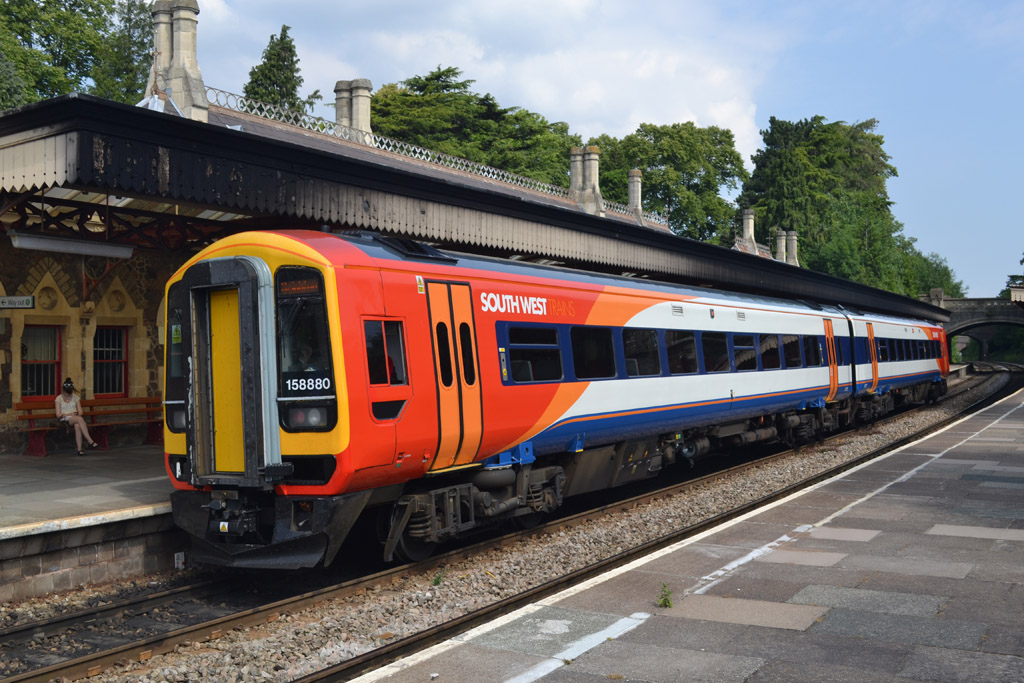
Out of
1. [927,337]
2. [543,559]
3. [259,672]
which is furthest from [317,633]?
[927,337]

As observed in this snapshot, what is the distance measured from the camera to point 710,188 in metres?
69.8

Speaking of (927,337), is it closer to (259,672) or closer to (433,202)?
(433,202)

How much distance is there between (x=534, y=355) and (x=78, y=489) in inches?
220

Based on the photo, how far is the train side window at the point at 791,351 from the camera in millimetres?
A: 18125

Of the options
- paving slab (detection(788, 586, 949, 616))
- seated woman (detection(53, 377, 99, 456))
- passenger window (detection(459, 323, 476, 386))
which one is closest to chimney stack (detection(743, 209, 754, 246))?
seated woman (detection(53, 377, 99, 456))

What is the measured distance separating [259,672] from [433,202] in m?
7.93

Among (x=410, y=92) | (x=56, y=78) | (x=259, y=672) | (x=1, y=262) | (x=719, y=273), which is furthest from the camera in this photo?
(x=410, y=92)

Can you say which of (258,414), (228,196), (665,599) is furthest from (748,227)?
(258,414)

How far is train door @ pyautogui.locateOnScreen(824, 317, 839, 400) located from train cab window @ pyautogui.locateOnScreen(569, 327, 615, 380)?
33.6 feet

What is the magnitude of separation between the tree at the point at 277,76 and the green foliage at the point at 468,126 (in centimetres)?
1011

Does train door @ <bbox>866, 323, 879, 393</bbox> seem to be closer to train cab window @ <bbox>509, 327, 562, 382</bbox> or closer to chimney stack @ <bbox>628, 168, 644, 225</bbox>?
train cab window @ <bbox>509, 327, 562, 382</bbox>

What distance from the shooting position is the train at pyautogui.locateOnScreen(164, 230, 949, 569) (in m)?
8.20

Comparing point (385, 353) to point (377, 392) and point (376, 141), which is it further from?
point (376, 141)

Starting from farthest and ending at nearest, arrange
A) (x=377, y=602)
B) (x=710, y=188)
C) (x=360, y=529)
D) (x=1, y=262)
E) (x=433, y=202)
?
(x=710, y=188), (x=1, y=262), (x=433, y=202), (x=360, y=529), (x=377, y=602)
